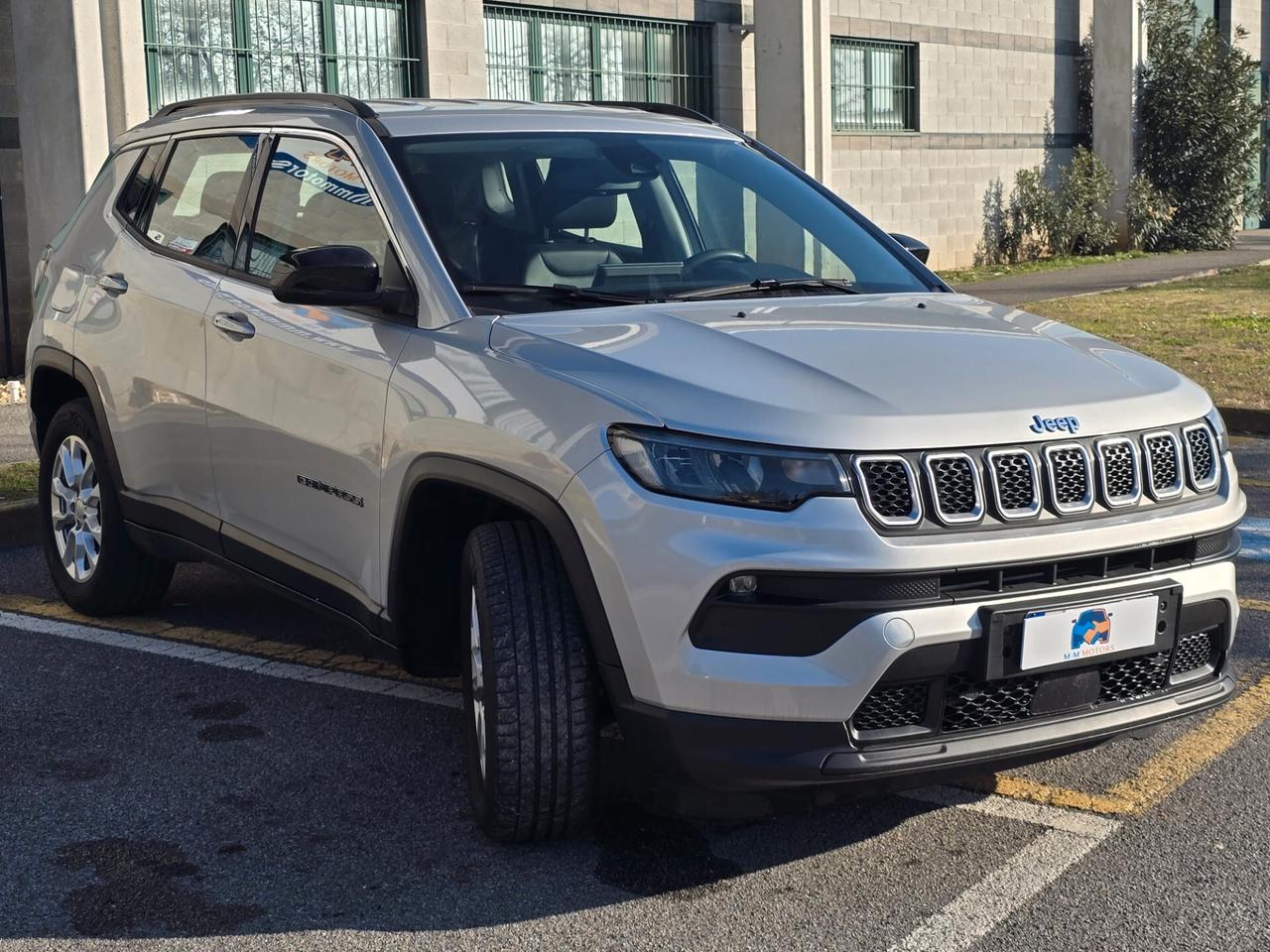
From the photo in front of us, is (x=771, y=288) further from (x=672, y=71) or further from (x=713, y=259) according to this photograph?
(x=672, y=71)

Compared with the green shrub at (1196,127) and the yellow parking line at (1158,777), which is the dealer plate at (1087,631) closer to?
the yellow parking line at (1158,777)

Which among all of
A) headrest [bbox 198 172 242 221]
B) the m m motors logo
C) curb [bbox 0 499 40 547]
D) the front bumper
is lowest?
curb [bbox 0 499 40 547]

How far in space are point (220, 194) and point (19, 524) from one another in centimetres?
281

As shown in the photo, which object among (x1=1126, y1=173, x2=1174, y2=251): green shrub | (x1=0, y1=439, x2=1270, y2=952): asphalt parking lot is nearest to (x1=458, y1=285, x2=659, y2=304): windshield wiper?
(x1=0, y1=439, x2=1270, y2=952): asphalt parking lot

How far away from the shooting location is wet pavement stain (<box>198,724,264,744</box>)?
4.71 metres

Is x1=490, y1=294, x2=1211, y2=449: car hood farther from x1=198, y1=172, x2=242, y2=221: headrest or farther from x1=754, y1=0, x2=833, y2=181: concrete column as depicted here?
x1=754, y1=0, x2=833, y2=181: concrete column

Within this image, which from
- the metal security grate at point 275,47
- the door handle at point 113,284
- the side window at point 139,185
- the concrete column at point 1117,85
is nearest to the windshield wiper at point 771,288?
the door handle at point 113,284

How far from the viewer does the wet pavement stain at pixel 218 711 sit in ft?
16.1

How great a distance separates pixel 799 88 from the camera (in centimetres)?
1845

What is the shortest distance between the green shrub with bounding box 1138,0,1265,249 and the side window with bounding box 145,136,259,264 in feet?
72.8

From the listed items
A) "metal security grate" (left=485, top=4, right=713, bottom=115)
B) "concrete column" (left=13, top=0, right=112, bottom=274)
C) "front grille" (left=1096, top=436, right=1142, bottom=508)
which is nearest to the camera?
"front grille" (left=1096, top=436, right=1142, bottom=508)

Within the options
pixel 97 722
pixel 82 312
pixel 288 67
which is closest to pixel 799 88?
pixel 288 67

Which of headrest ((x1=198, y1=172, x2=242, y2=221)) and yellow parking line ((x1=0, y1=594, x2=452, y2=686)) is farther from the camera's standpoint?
yellow parking line ((x1=0, y1=594, x2=452, y2=686))

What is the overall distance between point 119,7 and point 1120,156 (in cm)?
1707
